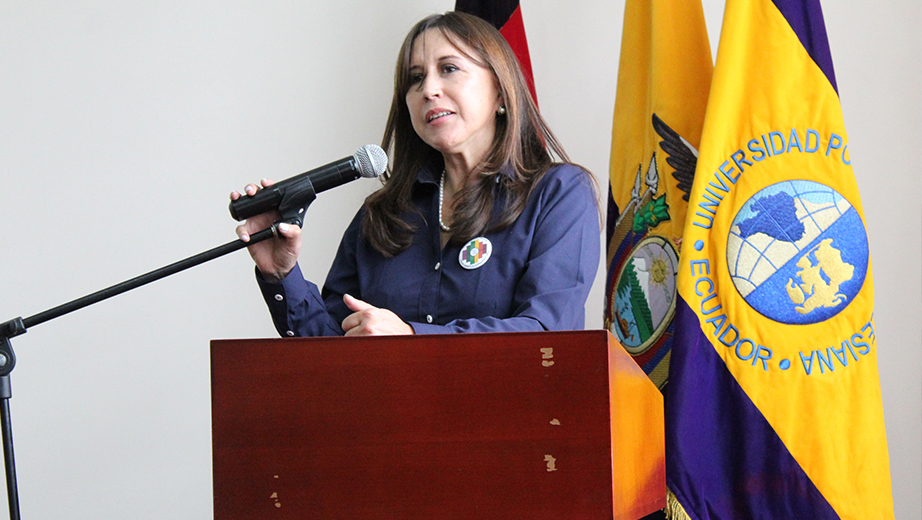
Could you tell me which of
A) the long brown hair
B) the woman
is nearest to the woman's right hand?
the woman

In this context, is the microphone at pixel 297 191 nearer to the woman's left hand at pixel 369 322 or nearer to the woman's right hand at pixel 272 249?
the woman's right hand at pixel 272 249

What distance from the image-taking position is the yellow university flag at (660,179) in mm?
1745

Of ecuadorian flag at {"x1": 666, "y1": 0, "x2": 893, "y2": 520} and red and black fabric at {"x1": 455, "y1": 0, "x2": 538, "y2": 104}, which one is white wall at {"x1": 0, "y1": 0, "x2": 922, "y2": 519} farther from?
ecuadorian flag at {"x1": 666, "y1": 0, "x2": 893, "y2": 520}

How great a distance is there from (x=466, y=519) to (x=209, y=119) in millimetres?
1936

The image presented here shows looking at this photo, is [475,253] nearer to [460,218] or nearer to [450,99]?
[460,218]

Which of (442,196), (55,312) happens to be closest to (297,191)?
(55,312)

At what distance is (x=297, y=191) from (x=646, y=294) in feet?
3.18

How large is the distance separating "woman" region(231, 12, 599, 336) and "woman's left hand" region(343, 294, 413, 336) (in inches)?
11.7

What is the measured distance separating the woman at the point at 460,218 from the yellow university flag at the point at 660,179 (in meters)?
0.25

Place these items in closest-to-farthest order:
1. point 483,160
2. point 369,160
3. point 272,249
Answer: point 369,160 → point 272,249 → point 483,160

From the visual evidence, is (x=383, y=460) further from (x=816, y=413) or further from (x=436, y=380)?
(x=816, y=413)

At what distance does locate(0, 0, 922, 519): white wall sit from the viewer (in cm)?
228

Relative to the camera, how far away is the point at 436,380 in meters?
0.81

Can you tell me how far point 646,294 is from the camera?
179 centimetres
